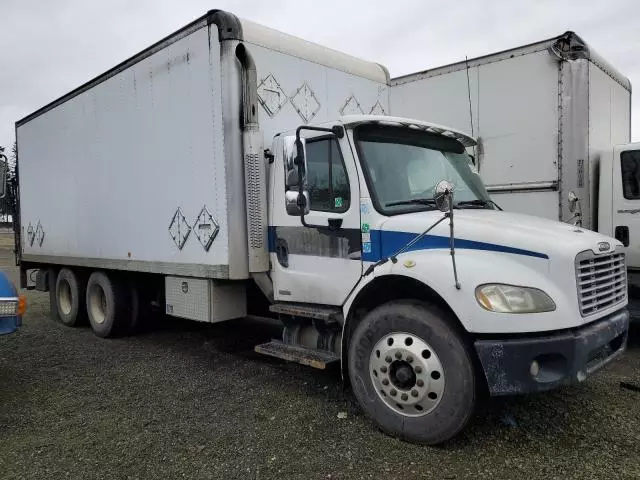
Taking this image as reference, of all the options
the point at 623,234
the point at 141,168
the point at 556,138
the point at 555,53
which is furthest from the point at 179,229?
the point at 623,234

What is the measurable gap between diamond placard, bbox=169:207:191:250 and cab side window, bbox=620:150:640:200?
5368 millimetres

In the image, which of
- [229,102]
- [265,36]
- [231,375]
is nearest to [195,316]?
[231,375]

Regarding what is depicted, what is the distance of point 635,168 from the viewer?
21.8ft

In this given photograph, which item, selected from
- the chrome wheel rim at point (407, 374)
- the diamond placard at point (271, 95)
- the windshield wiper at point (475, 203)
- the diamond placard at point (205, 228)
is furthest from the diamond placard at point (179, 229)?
the windshield wiper at point (475, 203)

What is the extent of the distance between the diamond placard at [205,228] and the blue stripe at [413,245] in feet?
5.62

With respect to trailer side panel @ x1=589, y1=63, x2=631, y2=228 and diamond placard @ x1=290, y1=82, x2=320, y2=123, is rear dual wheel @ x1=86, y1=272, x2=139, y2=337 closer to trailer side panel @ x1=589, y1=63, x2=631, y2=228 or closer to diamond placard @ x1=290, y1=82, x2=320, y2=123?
diamond placard @ x1=290, y1=82, x2=320, y2=123

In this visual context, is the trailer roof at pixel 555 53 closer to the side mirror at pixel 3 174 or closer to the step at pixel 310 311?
the step at pixel 310 311

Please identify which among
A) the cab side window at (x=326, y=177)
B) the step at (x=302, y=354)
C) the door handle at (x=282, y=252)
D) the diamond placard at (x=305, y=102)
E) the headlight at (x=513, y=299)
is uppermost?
the diamond placard at (x=305, y=102)

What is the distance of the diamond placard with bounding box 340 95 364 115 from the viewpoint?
20.0 ft

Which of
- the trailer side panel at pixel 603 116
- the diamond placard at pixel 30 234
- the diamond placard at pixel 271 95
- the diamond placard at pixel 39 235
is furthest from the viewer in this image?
the diamond placard at pixel 30 234

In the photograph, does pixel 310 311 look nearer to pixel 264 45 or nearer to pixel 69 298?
pixel 264 45

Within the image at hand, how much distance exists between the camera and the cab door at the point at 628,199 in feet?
21.6

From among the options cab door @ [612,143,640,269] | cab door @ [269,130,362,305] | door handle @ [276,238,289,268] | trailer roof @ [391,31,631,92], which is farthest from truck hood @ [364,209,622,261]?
trailer roof @ [391,31,631,92]

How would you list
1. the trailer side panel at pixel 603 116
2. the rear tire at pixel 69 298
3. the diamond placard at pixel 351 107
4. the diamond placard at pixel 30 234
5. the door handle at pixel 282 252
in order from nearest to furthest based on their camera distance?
the door handle at pixel 282 252 < the diamond placard at pixel 351 107 < the trailer side panel at pixel 603 116 < the rear tire at pixel 69 298 < the diamond placard at pixel 30 234
